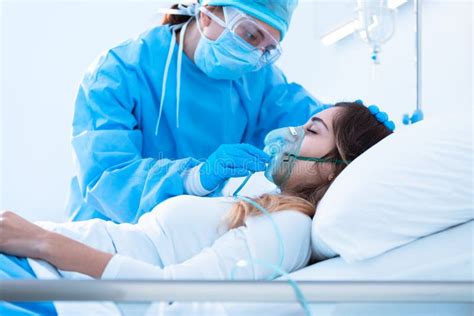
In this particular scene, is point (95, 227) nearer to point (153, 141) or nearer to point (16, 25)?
point (153, 141)

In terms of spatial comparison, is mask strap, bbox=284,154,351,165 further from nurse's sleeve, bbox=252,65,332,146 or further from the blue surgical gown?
nurse's sleeve, bbox=252,65,332,146

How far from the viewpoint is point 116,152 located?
83.2 inches

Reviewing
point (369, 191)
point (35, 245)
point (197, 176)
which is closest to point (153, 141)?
point (197, 176)

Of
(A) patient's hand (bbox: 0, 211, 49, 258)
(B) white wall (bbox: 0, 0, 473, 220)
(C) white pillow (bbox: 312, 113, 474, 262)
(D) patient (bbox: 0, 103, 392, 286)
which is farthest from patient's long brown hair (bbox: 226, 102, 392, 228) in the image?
(B) white wall (bbox: 0, 0, 473, 220)

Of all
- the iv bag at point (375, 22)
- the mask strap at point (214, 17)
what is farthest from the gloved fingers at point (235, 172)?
the iv bag at point (375, 22)

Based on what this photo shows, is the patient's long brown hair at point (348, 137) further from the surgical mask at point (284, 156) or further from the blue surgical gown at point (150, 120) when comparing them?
the blue surgical gown at point (150, 120)

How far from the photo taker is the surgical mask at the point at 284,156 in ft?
5.99

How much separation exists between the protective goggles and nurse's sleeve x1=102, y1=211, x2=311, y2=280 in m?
0.90

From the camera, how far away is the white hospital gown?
1355mm

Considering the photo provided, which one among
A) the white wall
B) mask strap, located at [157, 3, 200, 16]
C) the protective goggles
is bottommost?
the white wall

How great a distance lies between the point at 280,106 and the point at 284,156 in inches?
30.9

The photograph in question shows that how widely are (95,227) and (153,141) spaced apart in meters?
0.79

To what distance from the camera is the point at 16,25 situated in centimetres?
379

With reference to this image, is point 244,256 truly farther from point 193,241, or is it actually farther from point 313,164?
point 313,164
